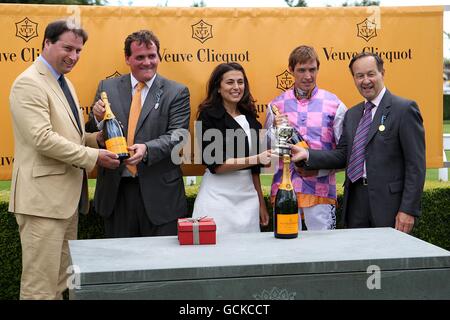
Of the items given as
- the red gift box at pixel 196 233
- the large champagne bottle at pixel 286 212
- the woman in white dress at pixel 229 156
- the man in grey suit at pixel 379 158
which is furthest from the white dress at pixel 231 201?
the red gift box at pixel 196 233

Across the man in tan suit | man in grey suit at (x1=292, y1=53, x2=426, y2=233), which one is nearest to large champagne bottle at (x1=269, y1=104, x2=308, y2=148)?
man in grey suit at (x1=292, y1=53, x2=426, y2=233)

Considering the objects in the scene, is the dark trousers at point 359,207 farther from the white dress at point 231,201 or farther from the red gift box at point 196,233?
the red gift box at point 196,233

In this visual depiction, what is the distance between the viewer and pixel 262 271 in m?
2.44

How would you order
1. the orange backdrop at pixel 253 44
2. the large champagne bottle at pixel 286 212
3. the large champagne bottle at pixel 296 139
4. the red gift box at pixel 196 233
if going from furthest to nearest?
the orange backdrop at pixel 253 44 < the large champagne bottle at pixel 296 139 < the large champagne bottle at pixel 286 212 < the red gift box at pixel 196 233

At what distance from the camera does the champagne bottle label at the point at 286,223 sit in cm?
301

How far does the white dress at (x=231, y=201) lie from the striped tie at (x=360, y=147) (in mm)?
694

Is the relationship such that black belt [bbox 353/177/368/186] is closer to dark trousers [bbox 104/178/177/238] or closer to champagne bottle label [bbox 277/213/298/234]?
champagne bottle label [bbox 277/213/298/234]

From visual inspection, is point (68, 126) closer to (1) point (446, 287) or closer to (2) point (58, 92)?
(2) point (58, 92)

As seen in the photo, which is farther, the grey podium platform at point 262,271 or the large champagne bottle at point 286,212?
the large champagne bottle at point 286,212

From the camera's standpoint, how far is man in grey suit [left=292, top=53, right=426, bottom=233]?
3.75 metres

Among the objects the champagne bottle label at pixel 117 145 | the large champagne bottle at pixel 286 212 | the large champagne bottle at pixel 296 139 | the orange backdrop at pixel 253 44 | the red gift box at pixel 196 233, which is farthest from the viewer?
the orange backdrop at pixel 253 44

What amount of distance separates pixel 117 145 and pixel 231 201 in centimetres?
92
